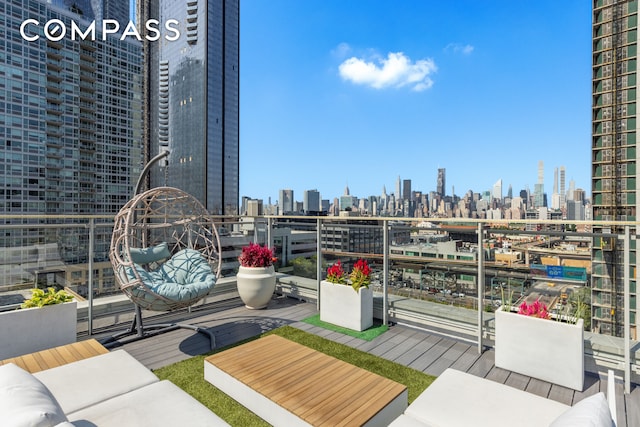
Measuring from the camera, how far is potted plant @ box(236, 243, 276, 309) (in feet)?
13.9

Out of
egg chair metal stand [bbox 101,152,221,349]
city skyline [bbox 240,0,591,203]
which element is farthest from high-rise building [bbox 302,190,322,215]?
egg chair metal stand [bbox 101,152,221,349]

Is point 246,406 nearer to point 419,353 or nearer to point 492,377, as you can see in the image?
point 419,353

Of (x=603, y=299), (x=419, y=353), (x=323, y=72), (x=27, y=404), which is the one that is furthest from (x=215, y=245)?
(x=323, y=72)

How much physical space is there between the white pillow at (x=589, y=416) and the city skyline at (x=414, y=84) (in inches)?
310

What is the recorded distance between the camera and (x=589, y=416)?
0.99m

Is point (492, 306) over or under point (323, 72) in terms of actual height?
under

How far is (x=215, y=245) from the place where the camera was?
4.18m

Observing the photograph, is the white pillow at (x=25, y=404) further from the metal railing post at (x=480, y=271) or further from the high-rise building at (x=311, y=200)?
the high-rise building at (x=311, y=200)

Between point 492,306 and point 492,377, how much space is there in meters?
0.74

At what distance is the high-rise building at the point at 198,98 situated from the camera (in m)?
47.0

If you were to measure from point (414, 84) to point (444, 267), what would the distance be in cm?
2139

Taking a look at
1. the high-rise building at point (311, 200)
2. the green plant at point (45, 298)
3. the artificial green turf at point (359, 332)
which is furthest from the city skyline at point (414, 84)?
the green plant at point (45, 298)

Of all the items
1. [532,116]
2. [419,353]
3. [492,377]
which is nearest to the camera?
[492,377]

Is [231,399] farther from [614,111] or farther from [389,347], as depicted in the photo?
[614,111]
